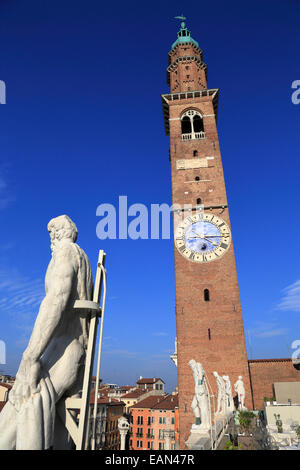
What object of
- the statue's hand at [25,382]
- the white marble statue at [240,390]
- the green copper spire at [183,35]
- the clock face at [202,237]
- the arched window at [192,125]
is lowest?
the statue's hand at [25,382]

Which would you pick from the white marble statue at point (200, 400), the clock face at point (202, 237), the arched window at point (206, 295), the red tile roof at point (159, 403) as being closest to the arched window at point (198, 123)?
the clock face at point (202, 237)

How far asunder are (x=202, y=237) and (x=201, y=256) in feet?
4.32

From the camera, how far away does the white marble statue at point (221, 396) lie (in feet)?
48.0

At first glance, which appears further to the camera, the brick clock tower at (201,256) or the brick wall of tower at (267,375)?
the brick wall of tower at (267,375)

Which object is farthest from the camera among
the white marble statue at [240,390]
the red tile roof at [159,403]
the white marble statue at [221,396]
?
the red tile roof at [159,403]

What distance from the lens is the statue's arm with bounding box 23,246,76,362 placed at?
2675mm

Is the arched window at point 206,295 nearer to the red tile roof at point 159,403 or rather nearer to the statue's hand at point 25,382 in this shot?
the statue's hand at point 25,382

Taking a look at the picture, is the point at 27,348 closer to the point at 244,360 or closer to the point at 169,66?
the point at 244,360

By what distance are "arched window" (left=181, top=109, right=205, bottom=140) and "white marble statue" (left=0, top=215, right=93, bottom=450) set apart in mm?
22232

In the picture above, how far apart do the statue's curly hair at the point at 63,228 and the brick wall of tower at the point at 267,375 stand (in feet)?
58.2

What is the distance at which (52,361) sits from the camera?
9.41 feet

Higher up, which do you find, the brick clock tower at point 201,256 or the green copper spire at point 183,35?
the green copper spire at point 183,35

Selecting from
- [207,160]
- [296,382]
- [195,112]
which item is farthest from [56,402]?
[195,112]

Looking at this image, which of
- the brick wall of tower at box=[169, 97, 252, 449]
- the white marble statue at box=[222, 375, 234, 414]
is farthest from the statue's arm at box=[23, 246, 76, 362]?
the brick wall of tower at box=[169, 97, 252, 449]
